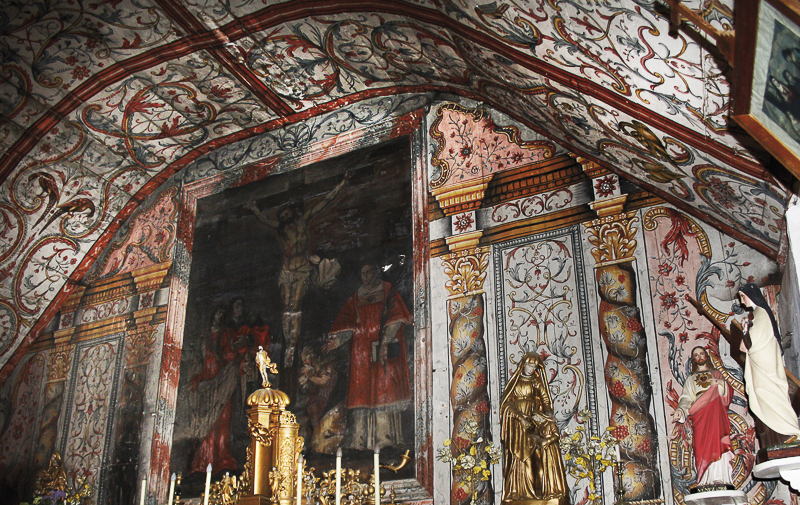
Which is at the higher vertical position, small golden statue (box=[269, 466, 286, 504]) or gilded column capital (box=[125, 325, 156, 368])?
gilded column capital (box=[125, 325, 156, 368])

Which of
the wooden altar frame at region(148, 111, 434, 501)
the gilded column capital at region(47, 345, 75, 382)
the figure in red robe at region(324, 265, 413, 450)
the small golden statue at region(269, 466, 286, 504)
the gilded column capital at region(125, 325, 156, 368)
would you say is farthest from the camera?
the gilded column capital at region(47, 345, 75, 382)

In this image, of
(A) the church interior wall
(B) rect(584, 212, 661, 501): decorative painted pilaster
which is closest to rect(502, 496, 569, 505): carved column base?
(A) the church interior wall

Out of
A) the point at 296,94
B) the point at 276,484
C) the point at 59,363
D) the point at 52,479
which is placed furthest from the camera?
Answer: the point at 59,363

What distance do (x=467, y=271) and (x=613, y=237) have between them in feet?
4.56

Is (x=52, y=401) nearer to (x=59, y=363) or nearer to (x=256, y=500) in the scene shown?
(x=59, y=363)

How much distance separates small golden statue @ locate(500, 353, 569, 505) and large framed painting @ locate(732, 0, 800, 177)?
125 inches

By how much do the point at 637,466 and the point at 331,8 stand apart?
4835mm

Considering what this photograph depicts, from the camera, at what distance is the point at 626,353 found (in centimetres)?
598

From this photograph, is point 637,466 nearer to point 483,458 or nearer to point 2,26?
point 483,458

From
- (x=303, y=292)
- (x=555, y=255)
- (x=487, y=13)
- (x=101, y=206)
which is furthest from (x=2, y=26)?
(x=555, y=255)

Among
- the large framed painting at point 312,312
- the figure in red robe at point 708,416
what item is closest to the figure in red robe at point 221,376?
the large framed painting at point 312,312

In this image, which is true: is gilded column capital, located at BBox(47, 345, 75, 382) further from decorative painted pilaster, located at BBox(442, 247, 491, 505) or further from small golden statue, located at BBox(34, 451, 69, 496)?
decorative painted pilaster, located at BBox(442, 247, 491, 505)

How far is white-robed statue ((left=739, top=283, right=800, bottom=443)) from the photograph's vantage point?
4234mm

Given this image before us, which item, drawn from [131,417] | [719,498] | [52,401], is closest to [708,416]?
[719,498]
